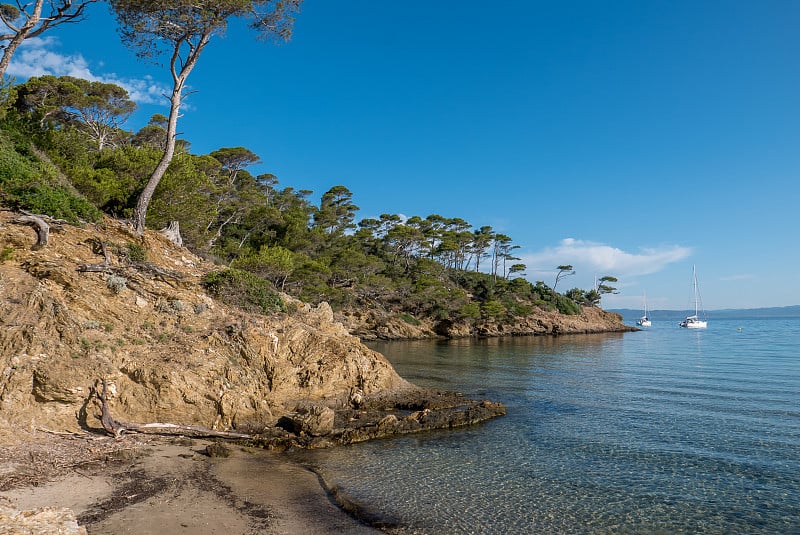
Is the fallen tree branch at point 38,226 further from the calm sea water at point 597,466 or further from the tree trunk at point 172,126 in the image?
the calm sea water at point 597,466

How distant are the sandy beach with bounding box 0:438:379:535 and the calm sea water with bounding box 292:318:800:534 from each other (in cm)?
105

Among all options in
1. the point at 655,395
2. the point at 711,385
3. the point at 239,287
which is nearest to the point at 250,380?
the point at 239,287

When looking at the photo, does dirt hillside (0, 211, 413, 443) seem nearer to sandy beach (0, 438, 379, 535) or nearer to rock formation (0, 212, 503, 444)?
rock formation (0, 212, 503, 444)

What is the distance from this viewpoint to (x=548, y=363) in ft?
97.2

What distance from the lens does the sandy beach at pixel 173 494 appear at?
6676mm

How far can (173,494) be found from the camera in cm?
762

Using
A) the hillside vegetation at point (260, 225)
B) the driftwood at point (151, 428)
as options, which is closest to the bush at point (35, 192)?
the hillside vegetation at point (260, 225)

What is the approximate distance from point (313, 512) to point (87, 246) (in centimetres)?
1106

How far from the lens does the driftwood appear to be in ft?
32.4

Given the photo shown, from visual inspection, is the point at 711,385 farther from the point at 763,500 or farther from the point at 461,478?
the point at 461,478

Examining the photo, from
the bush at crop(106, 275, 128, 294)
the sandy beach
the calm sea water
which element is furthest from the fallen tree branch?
the calm sea water

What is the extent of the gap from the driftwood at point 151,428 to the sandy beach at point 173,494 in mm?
620

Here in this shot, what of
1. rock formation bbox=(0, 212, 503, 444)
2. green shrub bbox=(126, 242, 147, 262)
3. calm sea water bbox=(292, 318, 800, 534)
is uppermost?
green shrub bbox=(126, 242, 147, 262)

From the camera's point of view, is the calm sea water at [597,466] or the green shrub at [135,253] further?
the green shrub at [135,253]
